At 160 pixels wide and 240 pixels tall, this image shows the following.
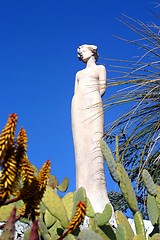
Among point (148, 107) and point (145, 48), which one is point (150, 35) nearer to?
point (145, 48)

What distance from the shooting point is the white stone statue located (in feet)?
11.8

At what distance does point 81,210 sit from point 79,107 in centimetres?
327

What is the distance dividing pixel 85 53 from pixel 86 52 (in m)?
0.01

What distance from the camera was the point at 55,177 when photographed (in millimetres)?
2945

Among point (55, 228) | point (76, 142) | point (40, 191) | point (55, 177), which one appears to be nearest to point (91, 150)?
point (76, 142)

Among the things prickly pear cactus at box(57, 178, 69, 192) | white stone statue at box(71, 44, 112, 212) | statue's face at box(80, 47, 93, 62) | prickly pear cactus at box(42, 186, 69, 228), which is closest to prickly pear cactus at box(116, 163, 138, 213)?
prickly pear cactus at box(42, 186, 69, 228)

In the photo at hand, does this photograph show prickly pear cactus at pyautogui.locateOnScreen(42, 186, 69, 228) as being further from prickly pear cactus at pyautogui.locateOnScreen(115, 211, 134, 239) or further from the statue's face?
the statue's face

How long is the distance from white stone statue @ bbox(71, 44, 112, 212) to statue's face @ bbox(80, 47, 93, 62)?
0.23 m

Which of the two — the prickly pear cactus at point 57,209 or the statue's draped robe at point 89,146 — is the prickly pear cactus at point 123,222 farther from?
the statue's draped robe at point 89,146

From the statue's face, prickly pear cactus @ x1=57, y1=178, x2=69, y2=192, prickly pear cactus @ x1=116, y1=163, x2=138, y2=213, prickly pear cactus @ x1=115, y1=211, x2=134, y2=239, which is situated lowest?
prickly pear cactus @ x1=115, y1=211, x2=134, y2=239

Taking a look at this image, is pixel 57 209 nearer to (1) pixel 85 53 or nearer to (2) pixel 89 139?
(2) pixel 89 139

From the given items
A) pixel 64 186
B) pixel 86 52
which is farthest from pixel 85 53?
pixel 64 186

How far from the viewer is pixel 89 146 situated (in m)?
3.69

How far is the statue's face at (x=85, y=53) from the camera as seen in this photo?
161 inches
